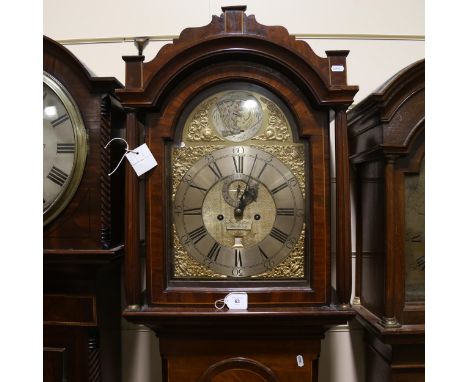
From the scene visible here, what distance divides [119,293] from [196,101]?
0.71 meters

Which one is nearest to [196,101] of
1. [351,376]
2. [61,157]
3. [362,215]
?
[61,157]

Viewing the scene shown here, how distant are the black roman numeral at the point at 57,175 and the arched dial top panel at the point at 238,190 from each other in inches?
13.0

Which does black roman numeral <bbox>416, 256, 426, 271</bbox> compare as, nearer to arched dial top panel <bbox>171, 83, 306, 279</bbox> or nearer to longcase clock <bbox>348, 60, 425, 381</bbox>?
longcase clock <bbox>348, 60, 425, 381</bbox>

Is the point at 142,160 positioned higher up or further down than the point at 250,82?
further down

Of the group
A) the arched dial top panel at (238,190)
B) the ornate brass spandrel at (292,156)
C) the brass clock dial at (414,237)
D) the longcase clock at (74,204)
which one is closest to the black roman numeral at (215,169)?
the arched dial top panel at (238,190)

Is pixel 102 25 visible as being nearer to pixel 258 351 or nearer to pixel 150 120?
pixel 150 120

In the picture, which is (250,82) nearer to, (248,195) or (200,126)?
(200,126)

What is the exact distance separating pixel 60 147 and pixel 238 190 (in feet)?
1.73

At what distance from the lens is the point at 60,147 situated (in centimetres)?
Answer: 102

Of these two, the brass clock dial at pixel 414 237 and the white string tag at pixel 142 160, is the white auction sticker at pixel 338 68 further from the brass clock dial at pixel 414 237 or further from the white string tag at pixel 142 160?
the white string tag at pixel 142 160

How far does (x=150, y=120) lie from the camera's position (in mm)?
939

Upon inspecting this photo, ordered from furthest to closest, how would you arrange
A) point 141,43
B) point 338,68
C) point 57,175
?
point 141,43
point 57,175
point 338,68

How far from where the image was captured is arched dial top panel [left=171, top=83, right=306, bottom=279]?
94 centimetres

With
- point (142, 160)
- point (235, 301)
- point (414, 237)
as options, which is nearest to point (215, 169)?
point (142, 160)
